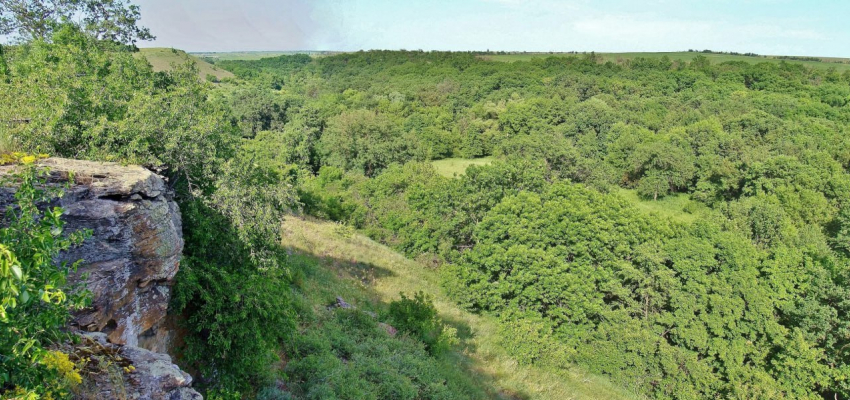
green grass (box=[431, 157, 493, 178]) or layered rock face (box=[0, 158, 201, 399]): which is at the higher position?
layered rock face (box=[0, 158, 201, 399])

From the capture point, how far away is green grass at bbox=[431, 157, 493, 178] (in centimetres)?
6388

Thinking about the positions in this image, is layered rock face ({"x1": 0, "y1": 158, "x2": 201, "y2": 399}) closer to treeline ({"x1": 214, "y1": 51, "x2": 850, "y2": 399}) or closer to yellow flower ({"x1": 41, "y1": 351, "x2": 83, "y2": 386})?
yellow flower ({"x1": 41, "y1": 351, "x2": 83, "y2": 386})

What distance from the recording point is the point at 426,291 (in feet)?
84.0

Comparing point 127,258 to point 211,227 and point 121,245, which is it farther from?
point 211,227

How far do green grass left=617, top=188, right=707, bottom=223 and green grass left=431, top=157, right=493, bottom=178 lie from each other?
20.8m

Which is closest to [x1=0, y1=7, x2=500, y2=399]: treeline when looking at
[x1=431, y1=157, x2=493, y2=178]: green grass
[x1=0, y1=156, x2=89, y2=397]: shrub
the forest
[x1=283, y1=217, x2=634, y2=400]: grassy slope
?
the forest

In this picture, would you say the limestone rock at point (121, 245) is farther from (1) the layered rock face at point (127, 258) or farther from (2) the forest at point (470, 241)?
(2) the forest at point (470, 241)

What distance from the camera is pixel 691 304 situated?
23.0 m

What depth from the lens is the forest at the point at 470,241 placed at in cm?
908

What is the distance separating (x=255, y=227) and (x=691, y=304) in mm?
22345

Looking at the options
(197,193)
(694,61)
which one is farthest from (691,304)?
(694,61)

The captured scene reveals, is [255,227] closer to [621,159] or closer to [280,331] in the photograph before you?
[280,331]

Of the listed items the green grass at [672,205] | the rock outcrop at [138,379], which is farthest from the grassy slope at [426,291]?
the green grass at [672,205]

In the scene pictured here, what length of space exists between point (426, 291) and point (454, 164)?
145ft
